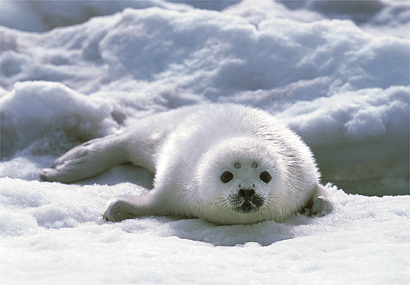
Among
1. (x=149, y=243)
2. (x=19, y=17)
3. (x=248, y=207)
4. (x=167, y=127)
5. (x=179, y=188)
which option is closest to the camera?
(x=149, y=243)

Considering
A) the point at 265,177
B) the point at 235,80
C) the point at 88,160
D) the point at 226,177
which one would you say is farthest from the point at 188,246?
the point at 235,80

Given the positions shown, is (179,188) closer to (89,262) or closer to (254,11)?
(89,262)

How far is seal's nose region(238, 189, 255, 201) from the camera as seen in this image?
2533 millimetres

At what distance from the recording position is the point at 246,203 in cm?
254

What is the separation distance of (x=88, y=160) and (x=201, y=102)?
1.49 meters

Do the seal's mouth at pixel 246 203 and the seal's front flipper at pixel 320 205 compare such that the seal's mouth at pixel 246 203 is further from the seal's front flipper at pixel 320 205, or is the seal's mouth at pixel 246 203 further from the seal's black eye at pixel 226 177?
the seal's front flipper at pixel 320 205

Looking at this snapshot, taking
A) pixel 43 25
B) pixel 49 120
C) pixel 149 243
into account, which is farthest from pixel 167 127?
pixel 43 25

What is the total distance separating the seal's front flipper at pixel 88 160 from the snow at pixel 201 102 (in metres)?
0.09

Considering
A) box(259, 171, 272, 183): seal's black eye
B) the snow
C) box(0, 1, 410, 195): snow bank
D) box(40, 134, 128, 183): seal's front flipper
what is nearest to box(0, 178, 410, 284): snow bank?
the snow

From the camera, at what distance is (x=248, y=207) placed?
255 cm

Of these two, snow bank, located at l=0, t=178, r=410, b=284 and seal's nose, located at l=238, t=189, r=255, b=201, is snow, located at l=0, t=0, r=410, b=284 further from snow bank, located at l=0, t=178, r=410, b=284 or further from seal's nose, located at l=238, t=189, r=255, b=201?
seal's nose, located at l=238, t=189, r=255, b=201

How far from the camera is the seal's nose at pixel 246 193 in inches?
99.7

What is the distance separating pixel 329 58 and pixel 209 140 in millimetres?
2456

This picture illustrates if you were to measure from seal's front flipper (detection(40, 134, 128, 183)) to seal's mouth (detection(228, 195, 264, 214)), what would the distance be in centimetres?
177
